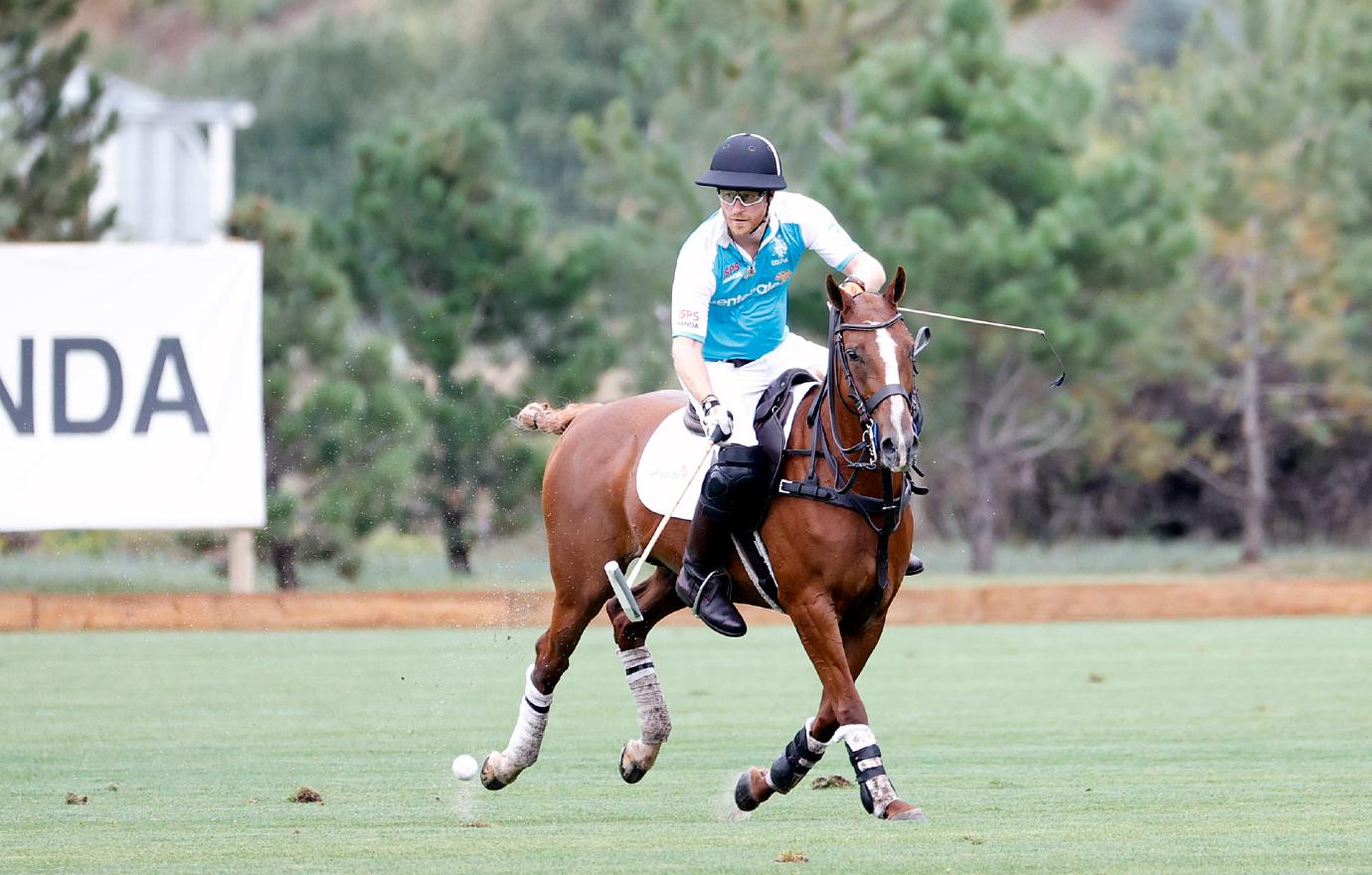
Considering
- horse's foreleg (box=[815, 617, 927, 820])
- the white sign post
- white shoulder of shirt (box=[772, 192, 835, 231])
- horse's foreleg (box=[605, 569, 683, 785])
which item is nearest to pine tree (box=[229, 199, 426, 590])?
the white sign post

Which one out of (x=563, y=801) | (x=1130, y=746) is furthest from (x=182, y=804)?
(x=1130, y=746)

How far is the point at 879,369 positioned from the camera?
595cm

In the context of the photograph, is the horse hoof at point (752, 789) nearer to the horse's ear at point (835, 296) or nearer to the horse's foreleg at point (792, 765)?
the horse's foreleg at point (792, 765)

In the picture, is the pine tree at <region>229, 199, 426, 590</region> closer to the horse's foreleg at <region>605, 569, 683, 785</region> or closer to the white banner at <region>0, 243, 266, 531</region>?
the white banner at <region>0, 243, 266, 531</region>

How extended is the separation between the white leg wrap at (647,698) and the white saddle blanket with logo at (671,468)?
1.71ft

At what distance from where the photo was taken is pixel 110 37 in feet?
150

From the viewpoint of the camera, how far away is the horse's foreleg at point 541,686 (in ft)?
22.9

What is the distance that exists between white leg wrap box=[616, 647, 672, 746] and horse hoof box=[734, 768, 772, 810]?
1.81 ft

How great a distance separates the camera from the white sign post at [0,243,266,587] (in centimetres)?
1453

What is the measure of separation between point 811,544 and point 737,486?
30cm

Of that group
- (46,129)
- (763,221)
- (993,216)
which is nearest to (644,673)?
(763,221)

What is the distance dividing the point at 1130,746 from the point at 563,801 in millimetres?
2521

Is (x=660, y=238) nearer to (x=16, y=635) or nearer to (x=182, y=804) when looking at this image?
(x=16, y=635)

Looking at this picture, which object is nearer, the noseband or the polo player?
the noseband
